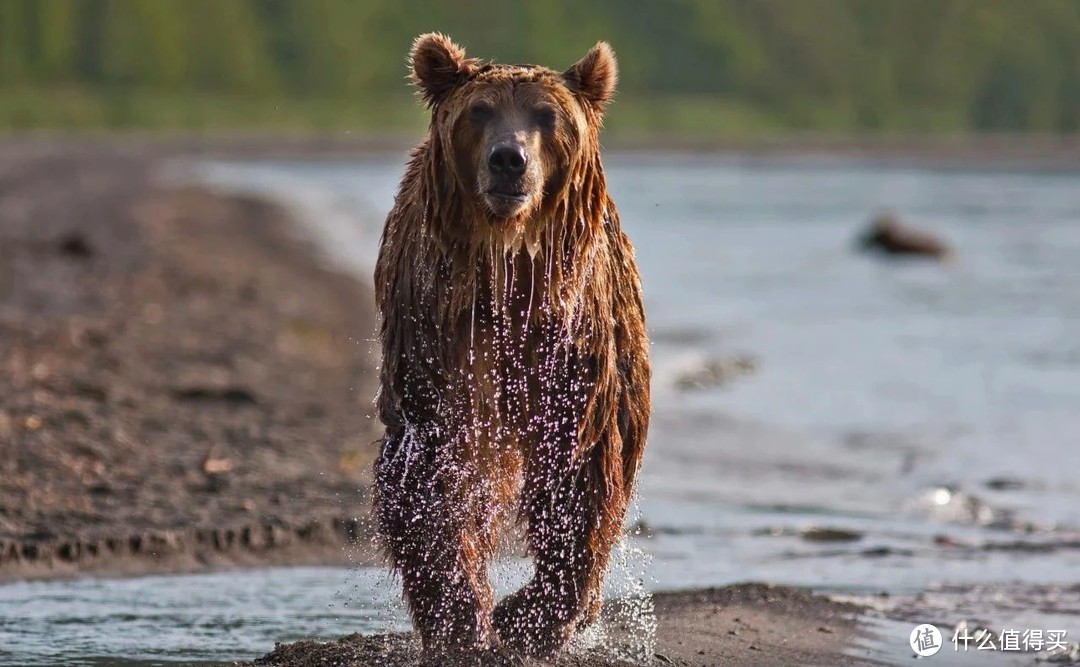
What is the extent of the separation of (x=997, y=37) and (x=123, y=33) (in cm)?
7577

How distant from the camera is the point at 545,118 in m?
5.61

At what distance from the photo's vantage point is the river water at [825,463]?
6859mm

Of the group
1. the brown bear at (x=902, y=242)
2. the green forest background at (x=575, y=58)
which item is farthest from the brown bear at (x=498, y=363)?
the green forest background at (x=575, y=58)

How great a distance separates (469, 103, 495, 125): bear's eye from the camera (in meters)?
5.58

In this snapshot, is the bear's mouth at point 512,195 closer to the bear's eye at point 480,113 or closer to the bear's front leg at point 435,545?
the bear's eye at point 480,113

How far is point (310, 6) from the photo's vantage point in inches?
6624

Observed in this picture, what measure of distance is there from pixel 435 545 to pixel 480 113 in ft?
4.42

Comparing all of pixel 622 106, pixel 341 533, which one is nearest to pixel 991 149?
pixel 622 106

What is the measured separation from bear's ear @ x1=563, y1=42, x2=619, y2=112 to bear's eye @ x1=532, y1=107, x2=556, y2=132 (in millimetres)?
248

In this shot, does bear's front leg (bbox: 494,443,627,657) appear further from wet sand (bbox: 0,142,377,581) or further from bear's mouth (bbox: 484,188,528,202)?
wet sand (bbox: 0,142,377,581)

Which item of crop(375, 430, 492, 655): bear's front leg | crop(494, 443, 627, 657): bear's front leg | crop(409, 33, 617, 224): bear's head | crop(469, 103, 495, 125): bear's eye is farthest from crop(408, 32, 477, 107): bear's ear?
crop(494, 443, 627, 657): bear's front leg

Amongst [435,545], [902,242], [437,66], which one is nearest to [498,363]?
[435,545]

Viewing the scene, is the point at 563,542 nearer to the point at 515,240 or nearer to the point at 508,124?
the point at 515,240

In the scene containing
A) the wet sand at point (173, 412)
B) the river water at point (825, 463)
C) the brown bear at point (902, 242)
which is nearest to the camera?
the river water at point (825, 463)
